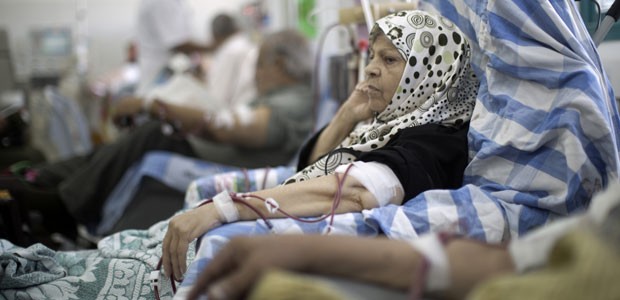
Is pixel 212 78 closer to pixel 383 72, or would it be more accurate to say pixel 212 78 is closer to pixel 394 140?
pixel 383 72

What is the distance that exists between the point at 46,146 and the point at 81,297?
3.24 meters

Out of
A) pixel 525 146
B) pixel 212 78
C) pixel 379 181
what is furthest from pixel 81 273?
pixel 212 78

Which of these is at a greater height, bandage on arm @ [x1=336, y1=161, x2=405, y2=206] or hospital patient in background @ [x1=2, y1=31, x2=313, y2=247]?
bandage on arm @ [x1=336, y1=161, x2=405, y2=206]

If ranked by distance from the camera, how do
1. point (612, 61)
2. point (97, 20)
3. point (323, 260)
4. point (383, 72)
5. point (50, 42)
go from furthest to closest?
point (97, 20) → point (50, 42) → point (612, 61) → point (383, 72) → point (323, 260)

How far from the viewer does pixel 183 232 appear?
1500 mm

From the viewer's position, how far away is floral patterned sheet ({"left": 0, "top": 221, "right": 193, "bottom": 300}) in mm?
1601

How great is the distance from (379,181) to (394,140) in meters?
0.19

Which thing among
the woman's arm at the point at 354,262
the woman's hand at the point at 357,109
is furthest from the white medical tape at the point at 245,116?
the woman's arm at the point at 354,262

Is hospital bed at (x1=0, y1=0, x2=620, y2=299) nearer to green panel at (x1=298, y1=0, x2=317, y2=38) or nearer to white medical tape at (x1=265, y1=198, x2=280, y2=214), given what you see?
white medical tape at (x1=265, y1=198, x2=280, y2=214)

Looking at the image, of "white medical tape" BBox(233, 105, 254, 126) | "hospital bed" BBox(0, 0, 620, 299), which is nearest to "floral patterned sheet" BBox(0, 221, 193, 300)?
"hospital bed" BBox(0, 0, 620, 299)

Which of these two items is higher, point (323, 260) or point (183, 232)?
point (323, 260)

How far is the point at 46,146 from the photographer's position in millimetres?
4617

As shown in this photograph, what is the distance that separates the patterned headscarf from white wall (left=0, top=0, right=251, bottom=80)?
6.49 meters

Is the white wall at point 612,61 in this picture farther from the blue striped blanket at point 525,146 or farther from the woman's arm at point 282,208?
the woman's arm at point 282,208
